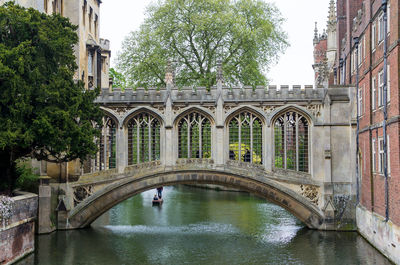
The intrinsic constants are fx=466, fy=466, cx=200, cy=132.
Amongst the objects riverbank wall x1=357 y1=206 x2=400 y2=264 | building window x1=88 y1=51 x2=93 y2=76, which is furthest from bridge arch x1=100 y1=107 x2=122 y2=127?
riverbank wall x1=357 y1=206 x2=400 y2=264

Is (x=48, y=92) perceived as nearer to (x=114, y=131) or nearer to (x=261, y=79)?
(x=114, y=131)

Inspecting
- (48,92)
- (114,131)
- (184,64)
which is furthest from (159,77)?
(48,92)

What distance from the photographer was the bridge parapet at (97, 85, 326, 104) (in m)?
19.7

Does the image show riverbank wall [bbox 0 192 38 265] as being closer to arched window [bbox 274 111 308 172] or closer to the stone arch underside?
the stone arch underside

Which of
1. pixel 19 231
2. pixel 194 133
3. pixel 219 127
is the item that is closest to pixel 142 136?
pixel 194 133

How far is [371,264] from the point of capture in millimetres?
14438

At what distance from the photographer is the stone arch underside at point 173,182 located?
19.6 m

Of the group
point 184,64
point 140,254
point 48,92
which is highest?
point 184,64

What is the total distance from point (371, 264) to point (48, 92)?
11.8m

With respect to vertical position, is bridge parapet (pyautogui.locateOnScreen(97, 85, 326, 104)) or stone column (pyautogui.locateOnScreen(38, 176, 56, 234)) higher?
bridge parapet (pyautogui.locateOnScreen(97, 85, 326, 104))

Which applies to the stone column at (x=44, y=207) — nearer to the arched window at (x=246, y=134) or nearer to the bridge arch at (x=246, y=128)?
the bridge arch at (x=246, y=128)

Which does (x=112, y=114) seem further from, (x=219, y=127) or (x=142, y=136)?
(x=219, y=127)

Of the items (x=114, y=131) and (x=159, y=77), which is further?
(x=159, y=77)

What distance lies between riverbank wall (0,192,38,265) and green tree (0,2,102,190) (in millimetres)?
992
